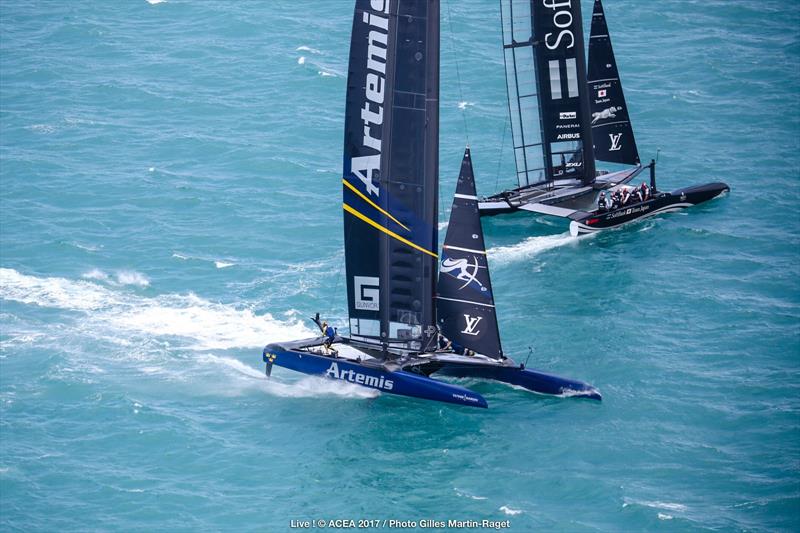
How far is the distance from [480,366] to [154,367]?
13914mm

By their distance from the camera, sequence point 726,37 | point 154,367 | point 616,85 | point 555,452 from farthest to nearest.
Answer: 1. point 726,37
2. point 616,85
3. point 154,367
4. point 555,452

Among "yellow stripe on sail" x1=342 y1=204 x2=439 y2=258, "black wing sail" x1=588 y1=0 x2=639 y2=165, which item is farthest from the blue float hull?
"black wing sail" x1=588 y1=0 x2=639 y2=165

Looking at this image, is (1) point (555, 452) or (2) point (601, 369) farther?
(2) point (601, 369)

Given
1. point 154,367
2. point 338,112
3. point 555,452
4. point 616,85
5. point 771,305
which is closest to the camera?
point 555,452

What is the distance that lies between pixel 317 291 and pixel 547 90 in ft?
59.6

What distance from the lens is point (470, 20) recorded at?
3652 inches

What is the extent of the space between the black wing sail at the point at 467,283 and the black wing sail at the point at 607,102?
76.6 feet

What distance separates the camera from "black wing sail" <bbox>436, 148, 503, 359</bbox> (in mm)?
50125

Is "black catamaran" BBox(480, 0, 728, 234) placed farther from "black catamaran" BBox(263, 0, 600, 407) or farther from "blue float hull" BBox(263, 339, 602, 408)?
"blue float hull" BBox(263, 339, 602, 408)

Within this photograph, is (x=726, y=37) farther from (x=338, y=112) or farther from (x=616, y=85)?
(x=338, y=112)

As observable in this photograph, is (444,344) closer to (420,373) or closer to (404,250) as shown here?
(420,373)

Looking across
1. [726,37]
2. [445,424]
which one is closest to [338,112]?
[726,37]

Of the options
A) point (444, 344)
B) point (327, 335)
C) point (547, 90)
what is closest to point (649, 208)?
point (547, 90)

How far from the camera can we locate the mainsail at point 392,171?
4831 centimetres
